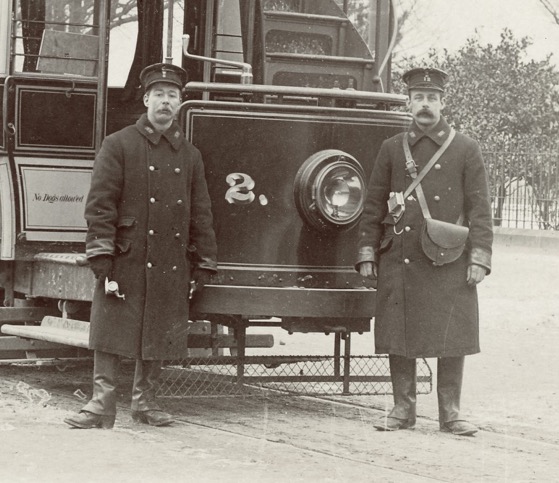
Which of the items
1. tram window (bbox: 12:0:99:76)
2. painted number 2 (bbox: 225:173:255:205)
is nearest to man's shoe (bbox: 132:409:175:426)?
painted number 2 (bbox: 225:173:255:205)

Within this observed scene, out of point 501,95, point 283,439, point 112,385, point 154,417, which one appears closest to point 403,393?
point 283,439

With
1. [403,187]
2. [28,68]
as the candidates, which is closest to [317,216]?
[403,187]

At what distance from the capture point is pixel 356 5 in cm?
953

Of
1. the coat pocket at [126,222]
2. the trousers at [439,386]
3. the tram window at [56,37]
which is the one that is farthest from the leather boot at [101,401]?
the tram window at [56,37]

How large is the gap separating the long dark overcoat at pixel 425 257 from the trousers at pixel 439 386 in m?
0.12

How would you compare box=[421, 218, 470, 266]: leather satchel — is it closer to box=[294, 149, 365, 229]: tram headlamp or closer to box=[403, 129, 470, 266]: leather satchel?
box=[403, 129, 470, 266]: leather satchel

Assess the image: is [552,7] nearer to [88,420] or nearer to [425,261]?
[425,261]

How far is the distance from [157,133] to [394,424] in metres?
2.14

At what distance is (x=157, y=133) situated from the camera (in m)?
8.00

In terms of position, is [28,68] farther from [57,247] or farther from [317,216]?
[317,216]

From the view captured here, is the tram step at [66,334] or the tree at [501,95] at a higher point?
the tree at [501,95]

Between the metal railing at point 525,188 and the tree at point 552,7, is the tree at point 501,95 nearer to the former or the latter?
the metal railing at point 525,188

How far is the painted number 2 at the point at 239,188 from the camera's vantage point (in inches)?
331

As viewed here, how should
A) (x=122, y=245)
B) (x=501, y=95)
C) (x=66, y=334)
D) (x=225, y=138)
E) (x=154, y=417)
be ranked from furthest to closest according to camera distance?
(x=501, y=95) → (x=66, y=334) → (x=225, y=138) → (x=154, y=417) → (x=122, y=245)
